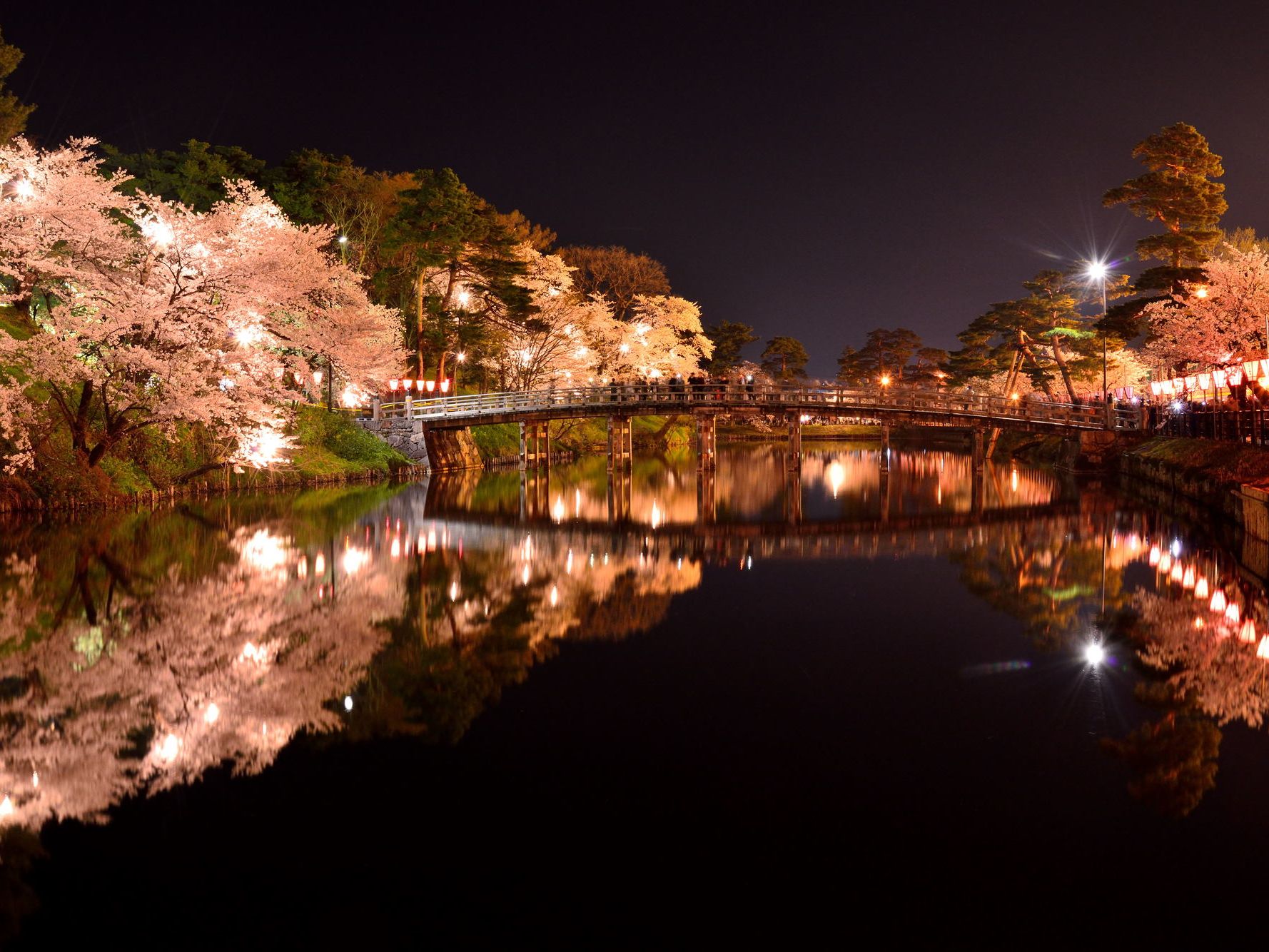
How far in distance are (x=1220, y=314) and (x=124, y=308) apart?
34.9m

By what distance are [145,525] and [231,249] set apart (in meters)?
7.74

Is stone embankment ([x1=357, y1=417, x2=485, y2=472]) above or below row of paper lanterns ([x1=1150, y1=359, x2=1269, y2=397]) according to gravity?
below

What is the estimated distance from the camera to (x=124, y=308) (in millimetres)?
21891

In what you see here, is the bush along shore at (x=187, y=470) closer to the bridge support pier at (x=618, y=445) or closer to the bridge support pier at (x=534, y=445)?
the bridge support pier at (x=534, y=445)

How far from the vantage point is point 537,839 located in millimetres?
5691

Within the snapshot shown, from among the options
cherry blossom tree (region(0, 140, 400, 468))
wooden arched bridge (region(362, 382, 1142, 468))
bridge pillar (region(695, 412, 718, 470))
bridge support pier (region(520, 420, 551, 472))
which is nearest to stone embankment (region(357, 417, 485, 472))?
wooden arched bridge (region(362, 382, 1142, 468))

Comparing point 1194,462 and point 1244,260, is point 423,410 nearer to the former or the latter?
point 1194,462

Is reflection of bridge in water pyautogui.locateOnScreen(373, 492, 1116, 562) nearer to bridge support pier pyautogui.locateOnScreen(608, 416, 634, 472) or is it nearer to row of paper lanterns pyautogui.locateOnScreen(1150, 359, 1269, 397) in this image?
row of paper lanterns pyautogui.locateOnScreen(1150, 359, 1269, 397)

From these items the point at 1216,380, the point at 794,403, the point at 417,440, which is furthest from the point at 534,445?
the point at 1216,380

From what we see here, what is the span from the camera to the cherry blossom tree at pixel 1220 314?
32.5 meters

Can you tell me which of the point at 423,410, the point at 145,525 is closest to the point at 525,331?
the point at 423,410

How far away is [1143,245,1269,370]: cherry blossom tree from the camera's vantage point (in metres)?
32.5

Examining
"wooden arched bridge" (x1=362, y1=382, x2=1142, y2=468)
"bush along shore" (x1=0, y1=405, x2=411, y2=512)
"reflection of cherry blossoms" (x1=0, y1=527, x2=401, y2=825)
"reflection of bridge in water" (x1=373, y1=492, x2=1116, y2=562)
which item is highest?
"wooden arched bridge" (x1=362, y1=382, x2=1142, y2=468)

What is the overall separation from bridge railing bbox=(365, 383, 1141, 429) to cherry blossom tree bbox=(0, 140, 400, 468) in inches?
492
